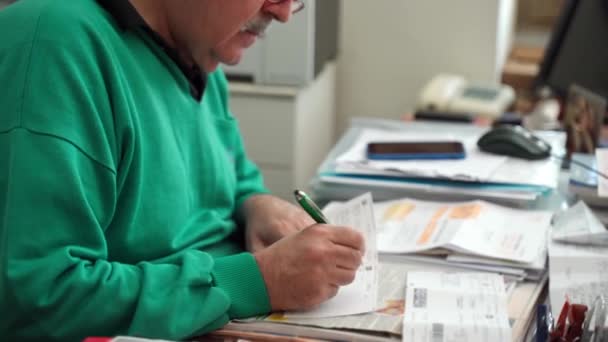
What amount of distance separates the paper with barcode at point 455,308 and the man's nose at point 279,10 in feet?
1.30

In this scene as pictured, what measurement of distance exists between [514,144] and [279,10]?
606 mm

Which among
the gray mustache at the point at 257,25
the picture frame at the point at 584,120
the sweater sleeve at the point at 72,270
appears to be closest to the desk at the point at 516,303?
the sweater sleeve at the point at 72,270

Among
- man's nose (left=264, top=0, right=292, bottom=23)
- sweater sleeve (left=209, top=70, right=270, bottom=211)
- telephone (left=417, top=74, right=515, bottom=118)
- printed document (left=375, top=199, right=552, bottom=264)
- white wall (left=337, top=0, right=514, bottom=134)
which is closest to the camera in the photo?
man's nose (left=264, top=0, right=292, bottom=23)

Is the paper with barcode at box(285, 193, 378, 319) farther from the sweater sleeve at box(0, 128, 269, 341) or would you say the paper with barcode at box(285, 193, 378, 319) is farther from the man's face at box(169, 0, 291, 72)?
the man's face at box(169, 0, 291, 72)

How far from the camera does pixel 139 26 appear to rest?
1.21 m

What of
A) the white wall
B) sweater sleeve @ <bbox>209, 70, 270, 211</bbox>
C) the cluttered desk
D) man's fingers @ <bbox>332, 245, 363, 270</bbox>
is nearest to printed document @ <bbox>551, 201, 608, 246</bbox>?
the cluttered desk

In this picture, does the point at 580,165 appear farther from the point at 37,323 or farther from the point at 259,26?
the point at 37,323

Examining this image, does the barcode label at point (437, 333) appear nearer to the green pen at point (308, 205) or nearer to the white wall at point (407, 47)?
the green pen at point (308, 205)

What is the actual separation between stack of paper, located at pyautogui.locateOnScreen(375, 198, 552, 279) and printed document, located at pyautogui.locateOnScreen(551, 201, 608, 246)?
0.02m

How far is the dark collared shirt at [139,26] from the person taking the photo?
118cm

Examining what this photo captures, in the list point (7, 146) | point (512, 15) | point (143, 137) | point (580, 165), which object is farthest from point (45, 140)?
point (512, 15)

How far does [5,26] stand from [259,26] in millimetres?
341

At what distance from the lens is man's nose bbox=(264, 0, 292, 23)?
125 centimetres

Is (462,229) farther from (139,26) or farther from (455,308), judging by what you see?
(139,26)
